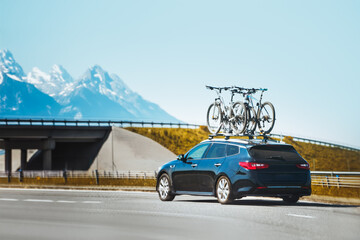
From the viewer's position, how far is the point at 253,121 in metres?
→ 23.4

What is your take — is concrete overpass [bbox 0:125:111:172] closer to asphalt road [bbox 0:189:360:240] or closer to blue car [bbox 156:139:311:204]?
asphalt road [bbox 0:189:360:240]

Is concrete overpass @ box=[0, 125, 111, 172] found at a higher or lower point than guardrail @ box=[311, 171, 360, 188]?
higher

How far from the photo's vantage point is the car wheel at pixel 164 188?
16078 mm

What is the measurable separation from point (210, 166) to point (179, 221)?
3.60 meters

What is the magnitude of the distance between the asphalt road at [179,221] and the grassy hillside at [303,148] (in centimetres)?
6463

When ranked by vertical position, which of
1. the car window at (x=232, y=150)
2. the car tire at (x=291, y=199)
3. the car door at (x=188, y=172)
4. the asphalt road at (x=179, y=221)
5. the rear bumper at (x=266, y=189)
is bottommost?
the asphalt road at (x=179, y=221)

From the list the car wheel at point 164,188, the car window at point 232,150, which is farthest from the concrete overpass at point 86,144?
the car window at point 232,150

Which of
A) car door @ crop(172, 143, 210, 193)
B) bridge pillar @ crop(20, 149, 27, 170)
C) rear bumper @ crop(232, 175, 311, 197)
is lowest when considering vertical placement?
rear bumper @ crop(232, 175, 311, 197)

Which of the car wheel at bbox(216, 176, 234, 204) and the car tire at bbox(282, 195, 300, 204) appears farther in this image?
the car tire at bbox(282, 195, 300, 204)

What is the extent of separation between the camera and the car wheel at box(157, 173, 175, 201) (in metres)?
16.1

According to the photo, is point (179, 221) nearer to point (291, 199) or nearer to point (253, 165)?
point (253, 165)

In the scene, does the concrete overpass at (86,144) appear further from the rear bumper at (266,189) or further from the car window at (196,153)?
the rear bumper at (266,189)

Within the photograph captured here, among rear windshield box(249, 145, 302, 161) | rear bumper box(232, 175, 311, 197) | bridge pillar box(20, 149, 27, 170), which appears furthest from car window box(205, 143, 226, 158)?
bridge pillar box(20, 149, 27, 170)

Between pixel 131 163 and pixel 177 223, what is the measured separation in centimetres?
6217
